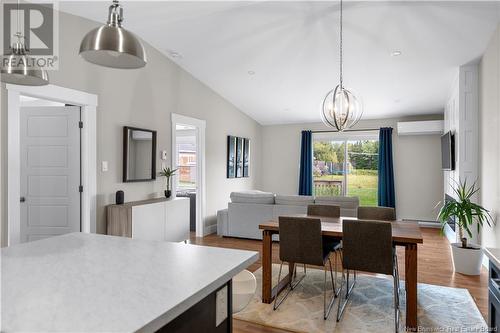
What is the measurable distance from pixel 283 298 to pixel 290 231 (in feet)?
2.38

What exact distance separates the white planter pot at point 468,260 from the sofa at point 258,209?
1411mm

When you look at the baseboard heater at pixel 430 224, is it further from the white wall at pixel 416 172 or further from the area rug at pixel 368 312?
the area rug at pixel 368 312

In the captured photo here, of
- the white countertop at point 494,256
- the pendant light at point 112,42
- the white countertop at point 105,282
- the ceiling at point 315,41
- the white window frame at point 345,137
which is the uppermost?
the ceiling at point 315,41

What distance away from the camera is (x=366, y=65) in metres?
4.92

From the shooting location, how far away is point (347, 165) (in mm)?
8281

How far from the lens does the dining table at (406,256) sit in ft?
8.55

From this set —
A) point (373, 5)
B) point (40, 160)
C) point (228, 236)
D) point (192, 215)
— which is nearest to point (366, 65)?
point (373, 5)

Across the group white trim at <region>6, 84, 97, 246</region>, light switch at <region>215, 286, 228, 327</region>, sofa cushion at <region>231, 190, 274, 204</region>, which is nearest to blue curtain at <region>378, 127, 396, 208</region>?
sofa cushion at <region>231, 190, 274, 204</region>

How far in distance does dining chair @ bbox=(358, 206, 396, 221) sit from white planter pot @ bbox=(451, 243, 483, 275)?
3.59ft

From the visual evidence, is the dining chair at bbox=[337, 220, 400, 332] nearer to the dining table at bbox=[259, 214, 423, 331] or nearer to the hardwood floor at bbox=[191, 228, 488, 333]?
the dining table at bbox=[259, 214, 423, 331]

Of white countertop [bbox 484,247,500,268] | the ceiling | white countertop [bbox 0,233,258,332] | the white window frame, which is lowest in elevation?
white countertop [bbox 484,247,500,268]

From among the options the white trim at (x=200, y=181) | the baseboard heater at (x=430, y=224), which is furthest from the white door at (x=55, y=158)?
the baseboard heater at (x=430, y=224)

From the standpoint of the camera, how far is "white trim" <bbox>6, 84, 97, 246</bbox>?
3094 millimetres

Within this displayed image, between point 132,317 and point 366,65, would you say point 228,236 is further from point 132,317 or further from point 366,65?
point 132,317
